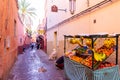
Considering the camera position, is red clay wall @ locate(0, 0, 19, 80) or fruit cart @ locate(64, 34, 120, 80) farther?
red clay wall @ locate(0, 0, 19, 80)

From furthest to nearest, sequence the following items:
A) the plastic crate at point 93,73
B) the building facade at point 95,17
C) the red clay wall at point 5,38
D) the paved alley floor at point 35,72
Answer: the paved alley floor at point 35,72, the red clay wall at point 5,38, the building facade at point 95,17, the plastic crate at point 93,73

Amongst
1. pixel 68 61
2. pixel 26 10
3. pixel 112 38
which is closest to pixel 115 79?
pixel 112 38

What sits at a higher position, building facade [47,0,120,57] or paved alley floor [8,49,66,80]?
building facade [47,0,120,57]

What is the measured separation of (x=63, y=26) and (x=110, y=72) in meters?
7.92

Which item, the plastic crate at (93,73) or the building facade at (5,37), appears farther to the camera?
the building facade at (5,37)

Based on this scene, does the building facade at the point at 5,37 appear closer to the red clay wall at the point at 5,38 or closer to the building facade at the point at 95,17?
the red clay wall at the point at 5,38

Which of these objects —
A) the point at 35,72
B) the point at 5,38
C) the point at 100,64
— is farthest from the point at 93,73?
the point at 35,72

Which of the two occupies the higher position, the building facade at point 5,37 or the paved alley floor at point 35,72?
the building facade at point 5,37

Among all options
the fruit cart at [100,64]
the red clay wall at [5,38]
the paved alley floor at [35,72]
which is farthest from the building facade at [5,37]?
the fruit cart at [100,64]

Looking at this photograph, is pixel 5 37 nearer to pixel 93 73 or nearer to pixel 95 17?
pixel 95 17

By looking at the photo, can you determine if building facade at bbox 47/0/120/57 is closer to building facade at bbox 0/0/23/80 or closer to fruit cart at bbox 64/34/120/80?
fruit cart at bbox 64/34/120/80

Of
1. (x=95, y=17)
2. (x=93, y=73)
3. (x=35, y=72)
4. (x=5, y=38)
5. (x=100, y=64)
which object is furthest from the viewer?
(x=35, y=72)

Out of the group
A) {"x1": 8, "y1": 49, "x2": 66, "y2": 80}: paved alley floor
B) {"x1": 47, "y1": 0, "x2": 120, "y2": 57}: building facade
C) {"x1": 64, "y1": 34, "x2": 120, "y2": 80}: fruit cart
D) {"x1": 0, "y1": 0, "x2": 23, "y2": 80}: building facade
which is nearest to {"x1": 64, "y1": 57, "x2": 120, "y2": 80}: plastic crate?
{"x1": 64, "y1": 34, "x2": 120, "y2": 80}: fruit cart

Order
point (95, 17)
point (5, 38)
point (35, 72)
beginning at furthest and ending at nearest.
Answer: point (35, 72)
point (5, 38)
point (95, 17)
